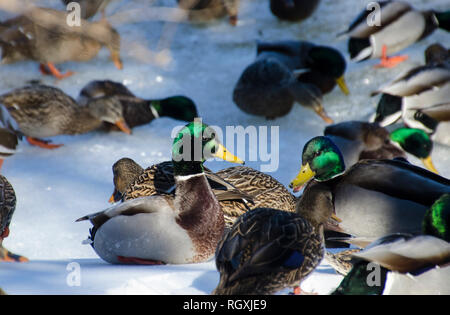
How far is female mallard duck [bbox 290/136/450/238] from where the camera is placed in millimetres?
4305

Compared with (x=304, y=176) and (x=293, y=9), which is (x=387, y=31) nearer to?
(x=293, y=9)

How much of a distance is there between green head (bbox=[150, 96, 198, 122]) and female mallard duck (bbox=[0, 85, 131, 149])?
0.40 m

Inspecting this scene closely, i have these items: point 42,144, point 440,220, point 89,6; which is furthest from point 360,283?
point 89,6

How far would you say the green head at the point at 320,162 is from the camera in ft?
15.3

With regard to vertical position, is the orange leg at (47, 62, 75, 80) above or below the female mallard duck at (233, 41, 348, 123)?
above

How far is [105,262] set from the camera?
13.9 feet

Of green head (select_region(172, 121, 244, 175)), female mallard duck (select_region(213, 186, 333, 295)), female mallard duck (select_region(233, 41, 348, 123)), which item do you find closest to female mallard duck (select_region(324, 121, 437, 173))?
female mallard duck (select_region(233, 41, 348, 123))

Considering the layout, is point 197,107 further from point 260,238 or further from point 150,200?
point 260,238

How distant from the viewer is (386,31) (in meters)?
7.64

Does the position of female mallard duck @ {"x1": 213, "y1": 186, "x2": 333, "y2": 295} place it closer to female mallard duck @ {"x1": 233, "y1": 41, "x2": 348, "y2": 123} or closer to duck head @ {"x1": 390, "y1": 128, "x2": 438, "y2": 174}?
duck head @ {"x1": 390, "y1": 128, "x2": 438, "y2": 174}

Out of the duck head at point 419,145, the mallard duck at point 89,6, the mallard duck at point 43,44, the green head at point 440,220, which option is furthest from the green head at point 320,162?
the mallard duck at point 89,6

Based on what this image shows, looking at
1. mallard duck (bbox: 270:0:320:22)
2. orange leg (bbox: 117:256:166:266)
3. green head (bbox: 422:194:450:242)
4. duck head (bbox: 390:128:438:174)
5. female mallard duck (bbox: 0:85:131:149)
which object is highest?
mallard duck (bbox: 270:0:320:22)

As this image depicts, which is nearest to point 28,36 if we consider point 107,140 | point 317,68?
point 107,140

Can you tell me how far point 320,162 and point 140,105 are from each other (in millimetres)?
2889
